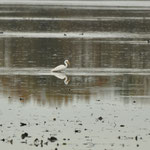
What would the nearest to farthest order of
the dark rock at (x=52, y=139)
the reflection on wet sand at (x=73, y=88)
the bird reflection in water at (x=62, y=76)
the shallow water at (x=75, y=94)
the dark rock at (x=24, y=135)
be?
1. the dark rock at (x=52, y=139)
2. the dark rock at (x=24, y=135)
3. the shallow water at (x=75, y=94)
4. the reflection on wet sand at (x=73, y=88)
5. the bird reflection in water at (x=62, y=76)

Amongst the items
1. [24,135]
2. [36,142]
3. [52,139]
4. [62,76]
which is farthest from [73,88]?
[36,142]

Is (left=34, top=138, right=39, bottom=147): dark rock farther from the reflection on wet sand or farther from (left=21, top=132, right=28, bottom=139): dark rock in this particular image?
the reflection on wet sand

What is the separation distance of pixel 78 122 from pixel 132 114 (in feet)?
7.67

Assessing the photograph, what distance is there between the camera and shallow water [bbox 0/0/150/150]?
20.3 metres

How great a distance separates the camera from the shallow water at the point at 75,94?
797 inches

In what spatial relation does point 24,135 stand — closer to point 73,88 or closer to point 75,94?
point 75,94

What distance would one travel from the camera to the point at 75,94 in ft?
92.2

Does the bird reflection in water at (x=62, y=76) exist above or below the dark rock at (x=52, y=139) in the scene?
above

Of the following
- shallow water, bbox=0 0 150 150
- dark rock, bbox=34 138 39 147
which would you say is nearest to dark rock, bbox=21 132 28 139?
shallow water, bbox=0 0 150 150

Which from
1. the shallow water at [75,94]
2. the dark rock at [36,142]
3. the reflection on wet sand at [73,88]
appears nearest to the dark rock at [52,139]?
the shallow water at [75,94]

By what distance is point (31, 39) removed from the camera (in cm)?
5716

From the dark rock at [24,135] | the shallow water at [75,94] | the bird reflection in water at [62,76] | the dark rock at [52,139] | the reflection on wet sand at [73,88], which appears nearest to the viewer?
the dark rock at [52,139]

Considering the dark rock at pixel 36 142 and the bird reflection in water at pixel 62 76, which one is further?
the bird reflection in water at pixel 62 76

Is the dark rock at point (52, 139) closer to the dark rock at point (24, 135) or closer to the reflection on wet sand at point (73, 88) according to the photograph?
the dark rock at point (24, 135)
